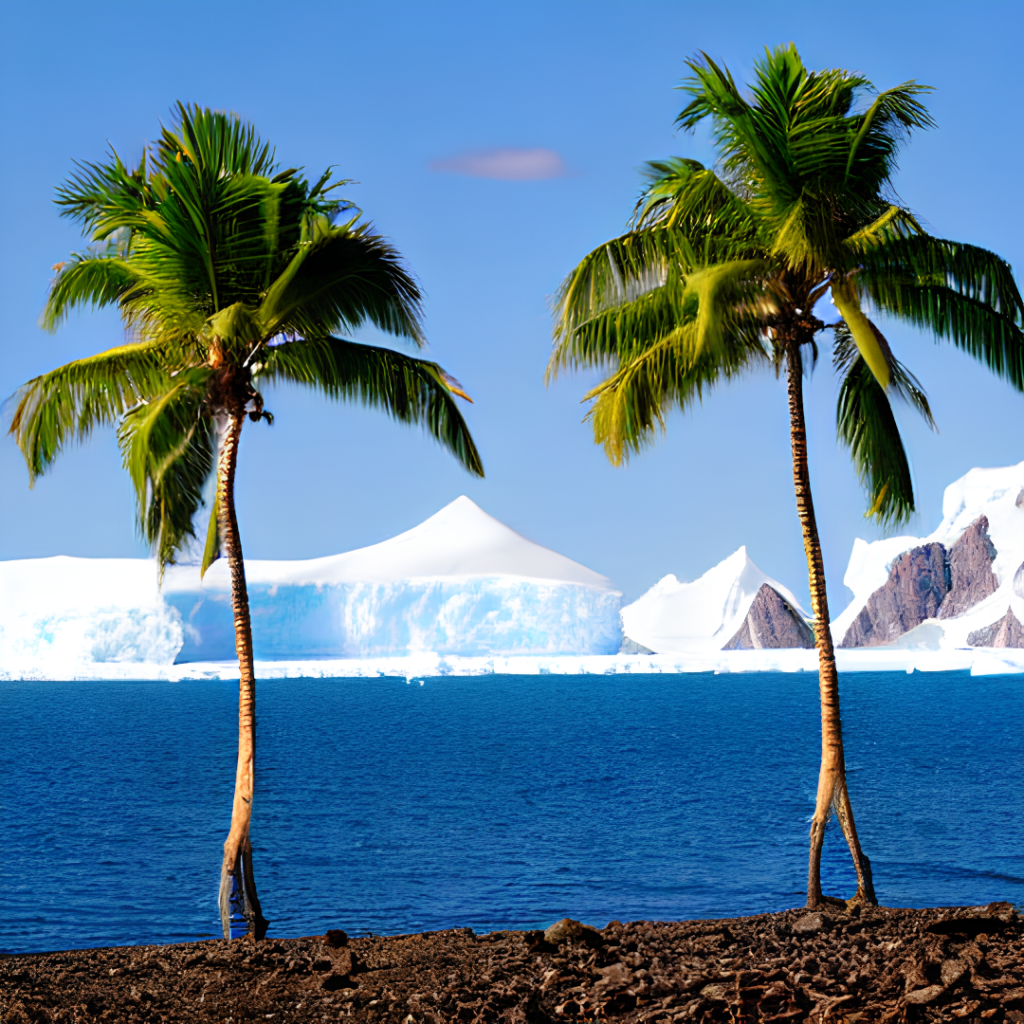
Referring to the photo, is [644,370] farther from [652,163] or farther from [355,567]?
[355,567]

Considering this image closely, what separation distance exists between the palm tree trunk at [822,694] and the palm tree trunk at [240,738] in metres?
7.16

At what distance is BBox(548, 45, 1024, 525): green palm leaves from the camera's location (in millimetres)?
14477

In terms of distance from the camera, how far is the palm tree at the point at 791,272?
14508 mm

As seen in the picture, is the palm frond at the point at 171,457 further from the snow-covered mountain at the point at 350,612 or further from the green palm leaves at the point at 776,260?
the snow-covered mountain at the point at 350,612

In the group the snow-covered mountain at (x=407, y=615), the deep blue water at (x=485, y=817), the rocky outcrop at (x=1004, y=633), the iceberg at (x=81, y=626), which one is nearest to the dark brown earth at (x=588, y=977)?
the deep blue water at (x=485, y=817)

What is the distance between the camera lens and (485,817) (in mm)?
38188

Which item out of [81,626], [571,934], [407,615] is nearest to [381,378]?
[571,934]

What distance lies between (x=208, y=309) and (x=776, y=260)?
296 inches

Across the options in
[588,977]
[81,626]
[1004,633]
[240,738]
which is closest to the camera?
[588,977]

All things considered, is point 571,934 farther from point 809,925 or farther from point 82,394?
point 82,394

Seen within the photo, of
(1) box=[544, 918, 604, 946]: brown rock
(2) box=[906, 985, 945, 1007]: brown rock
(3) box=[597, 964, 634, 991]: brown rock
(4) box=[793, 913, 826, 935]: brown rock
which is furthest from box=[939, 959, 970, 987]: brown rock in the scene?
(1) box=[544, 918, 604, 946]: brown rock

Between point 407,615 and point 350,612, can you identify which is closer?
point 407,615

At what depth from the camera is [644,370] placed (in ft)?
52.6

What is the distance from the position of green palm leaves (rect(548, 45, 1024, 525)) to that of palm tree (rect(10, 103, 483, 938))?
9.07ft
